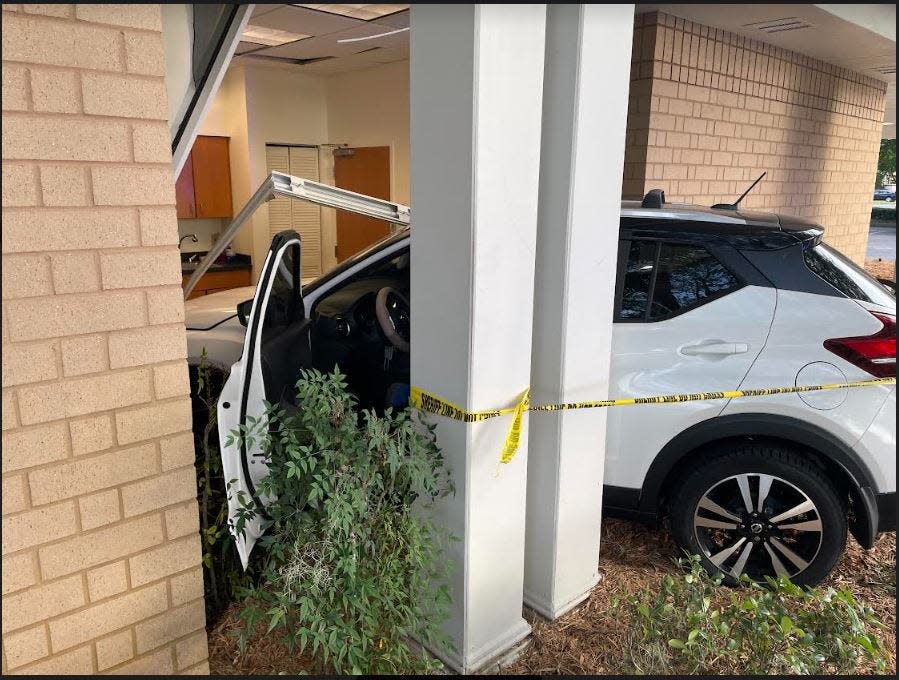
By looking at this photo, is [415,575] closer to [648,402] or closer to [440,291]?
[440,291]

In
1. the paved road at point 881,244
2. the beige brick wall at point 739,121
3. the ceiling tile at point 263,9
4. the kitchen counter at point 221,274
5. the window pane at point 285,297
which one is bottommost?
the paved road at point 881,244

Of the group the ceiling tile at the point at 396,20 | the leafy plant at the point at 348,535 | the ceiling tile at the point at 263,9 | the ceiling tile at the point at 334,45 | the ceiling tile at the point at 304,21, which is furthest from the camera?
the ceiling tile at the point at 334,45

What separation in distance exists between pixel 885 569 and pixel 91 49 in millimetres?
4065

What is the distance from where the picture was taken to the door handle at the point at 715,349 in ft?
10.3

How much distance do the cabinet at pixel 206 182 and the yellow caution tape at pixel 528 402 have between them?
6.86 meters

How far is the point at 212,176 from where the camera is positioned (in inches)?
349

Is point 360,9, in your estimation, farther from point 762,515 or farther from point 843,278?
point 762,515

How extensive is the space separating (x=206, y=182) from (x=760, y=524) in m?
7.67

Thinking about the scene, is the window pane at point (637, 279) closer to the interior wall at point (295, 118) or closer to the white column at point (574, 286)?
the white column at point (574, 286)

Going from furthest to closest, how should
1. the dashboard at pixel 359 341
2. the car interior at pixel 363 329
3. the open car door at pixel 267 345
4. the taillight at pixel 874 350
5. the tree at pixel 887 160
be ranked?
the tree at pixel 887 160 < the dashboard at pixel 359 341 < the car interior at pixel 363 329 < the taillight at pixel 874 350 < the open car door at pixel 267 345

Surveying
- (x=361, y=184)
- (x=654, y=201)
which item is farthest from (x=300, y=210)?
(x=654, y=201)

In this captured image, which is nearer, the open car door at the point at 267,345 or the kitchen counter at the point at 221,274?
the open car door at the point at 267,345

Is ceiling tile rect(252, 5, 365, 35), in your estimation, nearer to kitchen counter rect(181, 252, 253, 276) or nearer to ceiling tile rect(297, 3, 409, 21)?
ceiling tile rect(297, 3, 409, 21)

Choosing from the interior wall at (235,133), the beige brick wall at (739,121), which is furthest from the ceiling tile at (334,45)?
the beige brick wall at (739,121)
